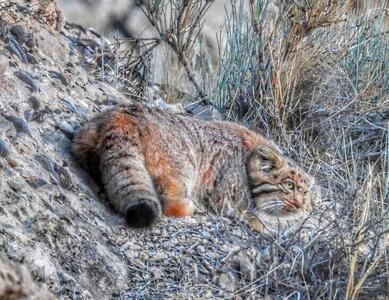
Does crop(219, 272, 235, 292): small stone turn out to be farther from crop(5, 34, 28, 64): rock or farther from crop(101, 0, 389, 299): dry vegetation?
crop(5, 34, 28, 64): rock

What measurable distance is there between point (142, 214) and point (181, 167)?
863 millimetres

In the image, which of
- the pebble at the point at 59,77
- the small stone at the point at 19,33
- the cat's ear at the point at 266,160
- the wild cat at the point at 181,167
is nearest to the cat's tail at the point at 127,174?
the wild cat at the point at 181,167

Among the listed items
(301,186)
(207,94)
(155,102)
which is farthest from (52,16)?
(301,186)

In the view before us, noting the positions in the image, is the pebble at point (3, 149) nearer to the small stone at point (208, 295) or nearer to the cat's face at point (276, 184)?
the small stone at point (208, 295)

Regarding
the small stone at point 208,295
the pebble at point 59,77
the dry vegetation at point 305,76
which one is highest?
the dry vegetation at point 305,76

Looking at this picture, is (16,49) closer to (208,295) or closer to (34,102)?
(34,102)

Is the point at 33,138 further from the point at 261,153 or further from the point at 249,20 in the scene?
the point at 249,20

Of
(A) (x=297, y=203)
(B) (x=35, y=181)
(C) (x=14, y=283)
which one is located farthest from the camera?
(A) (x=297, y=203)

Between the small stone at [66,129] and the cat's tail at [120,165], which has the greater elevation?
the small stone at [66,129]

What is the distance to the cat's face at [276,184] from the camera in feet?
18.1

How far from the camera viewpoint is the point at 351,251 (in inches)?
154

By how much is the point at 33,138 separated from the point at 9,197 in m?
0.85

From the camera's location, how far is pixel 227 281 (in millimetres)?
4121

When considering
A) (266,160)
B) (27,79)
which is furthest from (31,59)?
(266,160)
